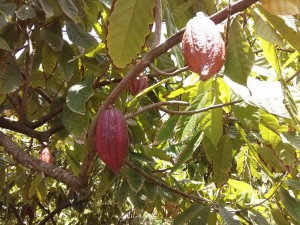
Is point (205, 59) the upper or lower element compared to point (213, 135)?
upper

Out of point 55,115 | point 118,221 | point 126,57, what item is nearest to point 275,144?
point 126,57

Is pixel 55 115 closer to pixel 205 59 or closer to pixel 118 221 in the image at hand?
Result: pixel 205 59

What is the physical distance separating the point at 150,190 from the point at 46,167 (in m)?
0.41

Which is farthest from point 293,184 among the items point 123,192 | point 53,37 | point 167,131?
point 53,37

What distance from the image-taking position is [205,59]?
72cm

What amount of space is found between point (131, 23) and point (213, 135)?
0.47 meters

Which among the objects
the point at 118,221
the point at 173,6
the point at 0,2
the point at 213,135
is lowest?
the point at 118,221

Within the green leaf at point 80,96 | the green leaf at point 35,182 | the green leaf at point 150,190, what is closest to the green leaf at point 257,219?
the green leaf at point 150,190

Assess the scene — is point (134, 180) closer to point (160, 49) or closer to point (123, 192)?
point (123, 192)

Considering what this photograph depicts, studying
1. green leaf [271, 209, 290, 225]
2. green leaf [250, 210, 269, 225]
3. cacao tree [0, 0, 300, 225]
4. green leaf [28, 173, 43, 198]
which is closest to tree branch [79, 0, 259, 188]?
cacao tree [0, 0, 300, 225]

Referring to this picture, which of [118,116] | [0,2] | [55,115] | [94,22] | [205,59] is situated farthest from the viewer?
[94,22]

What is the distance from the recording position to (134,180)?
4.46 feet

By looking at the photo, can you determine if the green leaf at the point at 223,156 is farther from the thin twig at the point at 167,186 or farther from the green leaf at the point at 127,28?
the green leaf at the point at 127,28

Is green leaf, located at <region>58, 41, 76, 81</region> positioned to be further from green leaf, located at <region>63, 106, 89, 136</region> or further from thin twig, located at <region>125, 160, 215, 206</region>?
thin twig, located at <region>125, 160, 215, 206</region>
